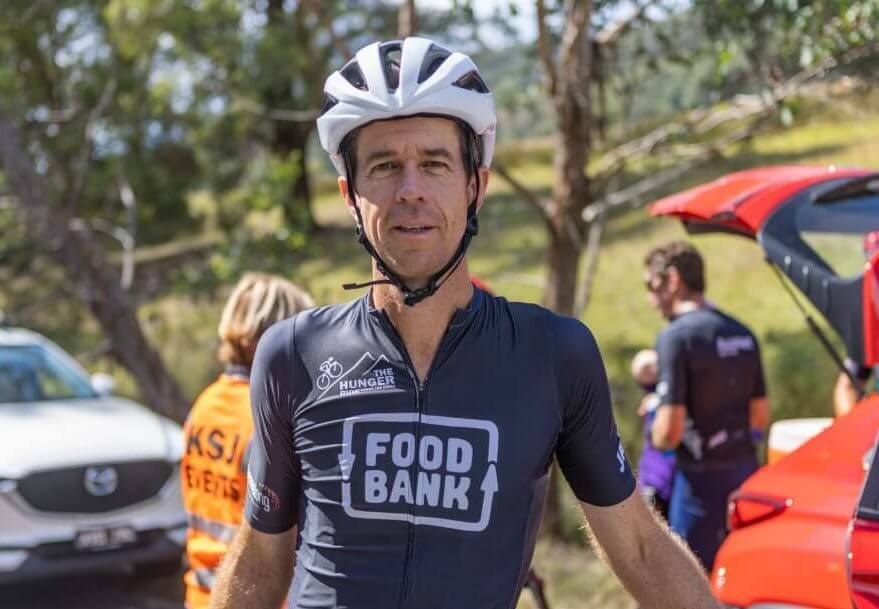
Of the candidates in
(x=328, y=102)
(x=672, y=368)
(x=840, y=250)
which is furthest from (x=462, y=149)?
(x=672, y=368)

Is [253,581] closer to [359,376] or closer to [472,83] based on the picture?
[359,376]

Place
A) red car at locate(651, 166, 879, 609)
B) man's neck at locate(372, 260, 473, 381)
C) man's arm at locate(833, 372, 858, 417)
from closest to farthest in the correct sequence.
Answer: man's neck at locate(372, 260, 473, 381), red car at locate(651, 166, 879, 609), man's arm at locate(833, 372, 858, 417)

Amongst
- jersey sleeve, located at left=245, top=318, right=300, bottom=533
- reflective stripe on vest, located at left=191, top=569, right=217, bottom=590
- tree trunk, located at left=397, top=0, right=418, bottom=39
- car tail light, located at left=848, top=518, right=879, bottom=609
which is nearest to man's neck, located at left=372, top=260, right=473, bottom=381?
jersey sleeve, located at left=245, top=318, right=300, bottom=533

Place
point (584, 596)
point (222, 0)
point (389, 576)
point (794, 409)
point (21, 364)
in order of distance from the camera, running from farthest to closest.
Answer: point (222, 0) < point (794, 409) < point (21, 364) < point (584, 596) < point (389, 576)

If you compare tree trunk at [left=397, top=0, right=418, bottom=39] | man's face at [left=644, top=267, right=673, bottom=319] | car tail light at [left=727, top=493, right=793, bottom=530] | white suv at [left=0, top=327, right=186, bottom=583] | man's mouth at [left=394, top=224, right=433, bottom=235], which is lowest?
white suv at [left=0, top=327, right=186, bottom=583]

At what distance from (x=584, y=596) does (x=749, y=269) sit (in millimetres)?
8592

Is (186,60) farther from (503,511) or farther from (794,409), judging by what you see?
(503,511)

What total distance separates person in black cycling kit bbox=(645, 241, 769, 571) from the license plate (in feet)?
11.5

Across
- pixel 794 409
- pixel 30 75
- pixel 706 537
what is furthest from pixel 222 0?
pixel 706 537

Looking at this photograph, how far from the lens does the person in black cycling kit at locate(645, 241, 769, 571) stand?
204 inches

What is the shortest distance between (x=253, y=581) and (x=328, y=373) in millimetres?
449

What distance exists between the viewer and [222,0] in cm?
1181

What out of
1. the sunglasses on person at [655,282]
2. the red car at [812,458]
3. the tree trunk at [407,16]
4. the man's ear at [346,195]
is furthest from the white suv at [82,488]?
the man's ear at [346,195]

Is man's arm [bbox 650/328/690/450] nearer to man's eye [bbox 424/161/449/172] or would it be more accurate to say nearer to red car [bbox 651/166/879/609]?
red car [bbox 651/166/879/609]
